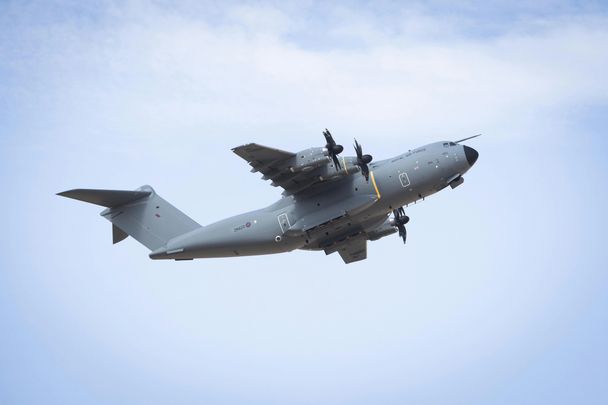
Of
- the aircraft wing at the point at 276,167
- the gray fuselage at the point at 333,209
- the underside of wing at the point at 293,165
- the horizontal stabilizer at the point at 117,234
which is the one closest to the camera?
the aircraft wing at the point at 276,167

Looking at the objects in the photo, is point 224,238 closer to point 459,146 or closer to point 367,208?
point 367,208

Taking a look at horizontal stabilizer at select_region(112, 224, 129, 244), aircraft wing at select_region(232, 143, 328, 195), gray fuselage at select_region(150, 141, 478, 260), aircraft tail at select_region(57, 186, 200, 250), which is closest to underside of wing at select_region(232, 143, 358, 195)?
aircraft wing at select_region(232, 143, 328, 195)

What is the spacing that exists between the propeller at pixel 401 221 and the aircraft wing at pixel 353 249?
1.56 meters

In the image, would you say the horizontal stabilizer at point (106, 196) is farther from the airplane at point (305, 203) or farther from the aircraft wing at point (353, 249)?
the aircraft wing at point (353, 249)

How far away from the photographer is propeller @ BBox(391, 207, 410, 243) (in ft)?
113

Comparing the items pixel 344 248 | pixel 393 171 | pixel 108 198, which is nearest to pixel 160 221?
pixel 108 198

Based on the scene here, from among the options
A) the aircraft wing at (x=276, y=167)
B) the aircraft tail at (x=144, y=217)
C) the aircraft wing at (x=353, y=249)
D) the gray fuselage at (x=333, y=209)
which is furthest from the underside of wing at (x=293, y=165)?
the aircraft tail at (x=144, y=217)

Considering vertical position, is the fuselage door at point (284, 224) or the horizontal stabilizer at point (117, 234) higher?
the horizontal stabilizer at point (117, 234)

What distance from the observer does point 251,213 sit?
32.2m

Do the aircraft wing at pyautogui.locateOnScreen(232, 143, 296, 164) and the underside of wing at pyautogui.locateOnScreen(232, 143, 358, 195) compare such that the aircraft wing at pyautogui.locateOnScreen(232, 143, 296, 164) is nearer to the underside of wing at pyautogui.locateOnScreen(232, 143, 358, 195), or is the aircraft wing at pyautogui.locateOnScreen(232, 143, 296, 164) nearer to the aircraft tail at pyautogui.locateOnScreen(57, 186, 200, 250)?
the underside of wing at pyautogui.locateOnScreen(232, 143, 358, 195)

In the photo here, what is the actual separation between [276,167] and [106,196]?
786 cm

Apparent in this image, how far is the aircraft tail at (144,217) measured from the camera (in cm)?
3347

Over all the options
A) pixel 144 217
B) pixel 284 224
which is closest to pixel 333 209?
pixel 284 224

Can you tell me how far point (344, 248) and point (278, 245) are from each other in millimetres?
3659
